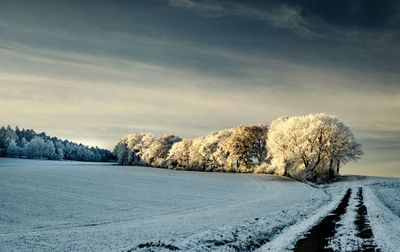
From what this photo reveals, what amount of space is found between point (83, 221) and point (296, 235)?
1596 centimetres

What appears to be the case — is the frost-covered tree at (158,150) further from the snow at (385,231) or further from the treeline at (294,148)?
the snow at (385,231)

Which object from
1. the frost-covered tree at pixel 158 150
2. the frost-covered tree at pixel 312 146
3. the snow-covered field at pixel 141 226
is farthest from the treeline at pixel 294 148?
the snow-covered field at pixel 141 226

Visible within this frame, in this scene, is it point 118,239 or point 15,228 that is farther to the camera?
point 15,228

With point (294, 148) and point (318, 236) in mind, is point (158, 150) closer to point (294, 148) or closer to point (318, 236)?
point (294, 148)

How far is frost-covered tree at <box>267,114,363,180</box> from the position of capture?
10450 centimetres

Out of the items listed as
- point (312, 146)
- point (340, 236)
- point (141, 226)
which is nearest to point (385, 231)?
point (340, 236)

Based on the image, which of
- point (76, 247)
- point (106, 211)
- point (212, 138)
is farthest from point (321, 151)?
point (76, 247)

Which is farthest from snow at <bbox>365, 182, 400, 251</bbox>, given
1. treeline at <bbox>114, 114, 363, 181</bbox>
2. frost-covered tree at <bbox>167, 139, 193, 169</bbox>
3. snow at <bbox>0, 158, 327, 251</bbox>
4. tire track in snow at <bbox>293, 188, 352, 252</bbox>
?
frost-covered tree at <bbox>167, 139, 193, 169</bbox>

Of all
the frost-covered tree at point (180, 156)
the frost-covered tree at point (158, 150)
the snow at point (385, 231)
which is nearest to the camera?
the snow at point (385, 231)

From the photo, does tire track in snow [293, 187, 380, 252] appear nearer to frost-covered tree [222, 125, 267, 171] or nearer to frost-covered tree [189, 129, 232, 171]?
frost-covered tree [222, 125, 267, 171]

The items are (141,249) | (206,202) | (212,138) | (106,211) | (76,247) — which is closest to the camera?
(141,249)

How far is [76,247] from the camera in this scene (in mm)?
21578

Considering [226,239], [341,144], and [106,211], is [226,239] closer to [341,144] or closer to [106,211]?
[106,211]

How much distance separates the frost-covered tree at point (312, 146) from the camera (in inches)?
4114
